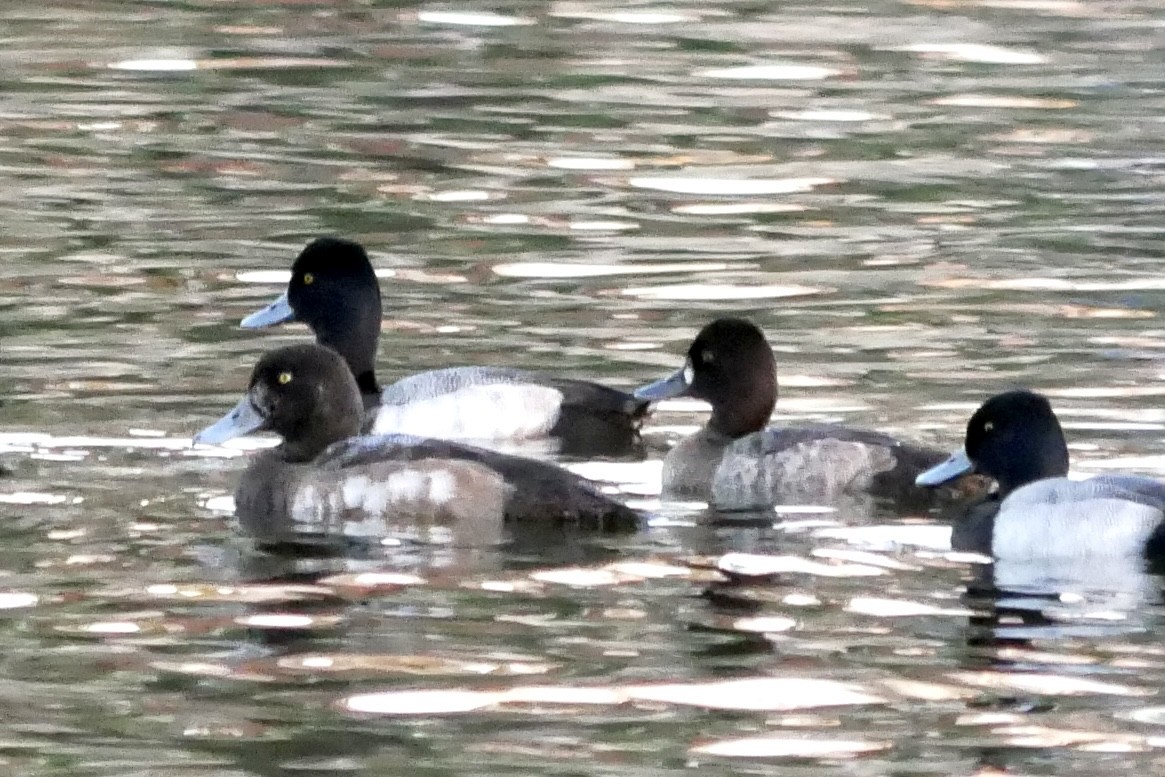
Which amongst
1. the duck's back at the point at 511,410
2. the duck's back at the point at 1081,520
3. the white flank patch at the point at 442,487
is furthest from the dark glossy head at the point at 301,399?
the duck's back at the point at 1081,520

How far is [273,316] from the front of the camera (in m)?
14.2

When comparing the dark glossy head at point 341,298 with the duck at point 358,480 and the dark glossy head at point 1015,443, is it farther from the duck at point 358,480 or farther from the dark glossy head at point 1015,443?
the dark glossy head at point 1015,443

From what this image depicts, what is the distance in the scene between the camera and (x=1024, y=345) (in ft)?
47.1

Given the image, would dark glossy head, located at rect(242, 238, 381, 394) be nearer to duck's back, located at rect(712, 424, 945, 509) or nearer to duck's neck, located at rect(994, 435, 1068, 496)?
duck's back, located at rect(712, 424, 945, 509)

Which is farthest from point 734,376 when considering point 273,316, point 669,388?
point 273,316

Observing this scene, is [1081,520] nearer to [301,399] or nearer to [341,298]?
[301,399]

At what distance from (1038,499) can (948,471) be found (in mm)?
662

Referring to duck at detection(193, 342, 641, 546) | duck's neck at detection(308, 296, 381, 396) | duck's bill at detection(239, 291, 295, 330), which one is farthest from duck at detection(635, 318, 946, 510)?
duck's bill at detection(239, 291, 295, 330)

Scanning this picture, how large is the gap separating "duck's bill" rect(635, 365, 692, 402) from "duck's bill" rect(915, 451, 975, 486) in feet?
5.29

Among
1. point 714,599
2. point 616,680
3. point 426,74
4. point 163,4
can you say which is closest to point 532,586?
point 714,599

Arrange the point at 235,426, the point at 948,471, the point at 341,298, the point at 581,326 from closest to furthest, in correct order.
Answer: the point at 948,471
the point at 235,426
the point at 341,298
the point at 581,326

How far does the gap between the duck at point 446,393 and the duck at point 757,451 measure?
450mm

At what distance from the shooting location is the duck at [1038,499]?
10.1m

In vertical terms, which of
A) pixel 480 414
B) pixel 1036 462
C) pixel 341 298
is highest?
pixel 341 298
